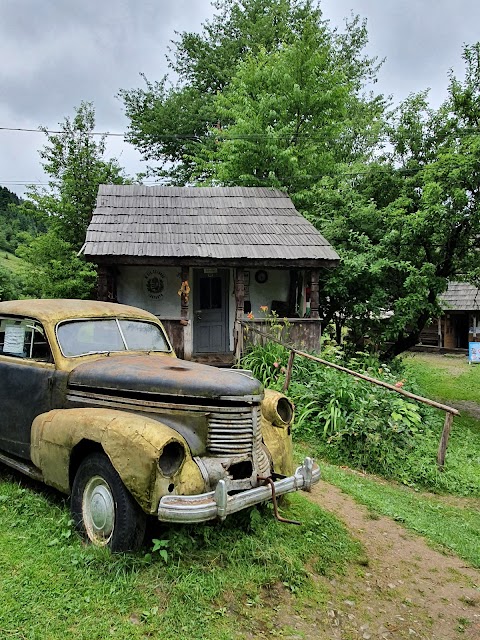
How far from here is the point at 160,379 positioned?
3656mm

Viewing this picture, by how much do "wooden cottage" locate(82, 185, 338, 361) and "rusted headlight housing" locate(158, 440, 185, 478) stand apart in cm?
729

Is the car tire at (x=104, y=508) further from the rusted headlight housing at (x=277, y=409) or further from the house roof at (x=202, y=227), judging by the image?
the house roof at (x=202, y=227)

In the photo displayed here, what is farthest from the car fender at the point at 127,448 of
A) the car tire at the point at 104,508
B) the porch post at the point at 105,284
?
the porch post at the point at 105,284

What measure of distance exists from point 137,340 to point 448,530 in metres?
3.68

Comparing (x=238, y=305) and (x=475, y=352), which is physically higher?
(x=238, y=305)

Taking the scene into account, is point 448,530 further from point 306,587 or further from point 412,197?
point 412,197

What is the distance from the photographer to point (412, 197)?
1262 centimetres

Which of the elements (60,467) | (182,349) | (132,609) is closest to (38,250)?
(182,349)

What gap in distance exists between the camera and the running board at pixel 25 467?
416cm

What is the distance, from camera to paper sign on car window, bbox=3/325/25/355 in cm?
473

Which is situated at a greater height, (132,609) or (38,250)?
(38,250)

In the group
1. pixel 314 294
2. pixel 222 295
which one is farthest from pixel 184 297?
pixel 314 294

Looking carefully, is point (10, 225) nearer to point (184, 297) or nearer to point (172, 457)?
point (184, 297)

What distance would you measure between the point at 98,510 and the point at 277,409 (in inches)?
68.1
